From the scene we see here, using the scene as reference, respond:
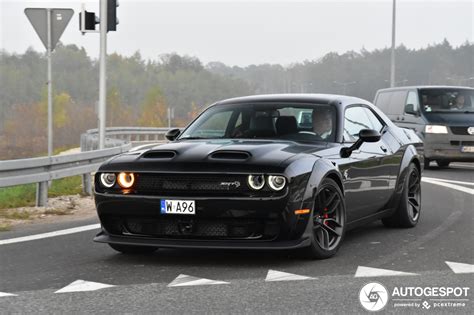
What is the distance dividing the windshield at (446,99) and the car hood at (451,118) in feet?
0.85

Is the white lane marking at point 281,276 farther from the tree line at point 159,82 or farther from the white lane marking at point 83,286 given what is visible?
the tree line at point 159,82

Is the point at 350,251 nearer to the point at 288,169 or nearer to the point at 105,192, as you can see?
the point at 288,169

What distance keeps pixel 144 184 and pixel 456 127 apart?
515 inches

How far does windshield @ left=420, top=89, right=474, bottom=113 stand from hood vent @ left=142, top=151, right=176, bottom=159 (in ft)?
43.1

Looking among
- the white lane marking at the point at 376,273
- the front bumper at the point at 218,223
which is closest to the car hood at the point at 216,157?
the front bumper at the point at 218,223

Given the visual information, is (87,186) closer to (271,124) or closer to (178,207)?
(271,124)

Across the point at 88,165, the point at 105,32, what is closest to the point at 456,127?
the point at 105,32

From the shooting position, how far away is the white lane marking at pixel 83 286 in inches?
237

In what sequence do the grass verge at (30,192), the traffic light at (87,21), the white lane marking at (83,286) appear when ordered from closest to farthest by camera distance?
the white lane marking at (83,286) < the grass verge at (30,192) < the traffic light at (87,21)

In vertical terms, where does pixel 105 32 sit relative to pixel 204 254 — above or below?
above

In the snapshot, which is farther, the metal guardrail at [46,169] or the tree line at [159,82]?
the tree line at [159,82]

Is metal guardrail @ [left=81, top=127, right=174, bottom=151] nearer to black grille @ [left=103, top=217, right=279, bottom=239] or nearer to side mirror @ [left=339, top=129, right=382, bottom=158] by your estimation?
side mirror @ [left=339, top=129, right=382, bottom=158]

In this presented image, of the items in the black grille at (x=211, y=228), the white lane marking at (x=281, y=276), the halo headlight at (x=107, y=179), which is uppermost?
the halo headlight at (x=107, y=179)

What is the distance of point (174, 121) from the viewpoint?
513ft
